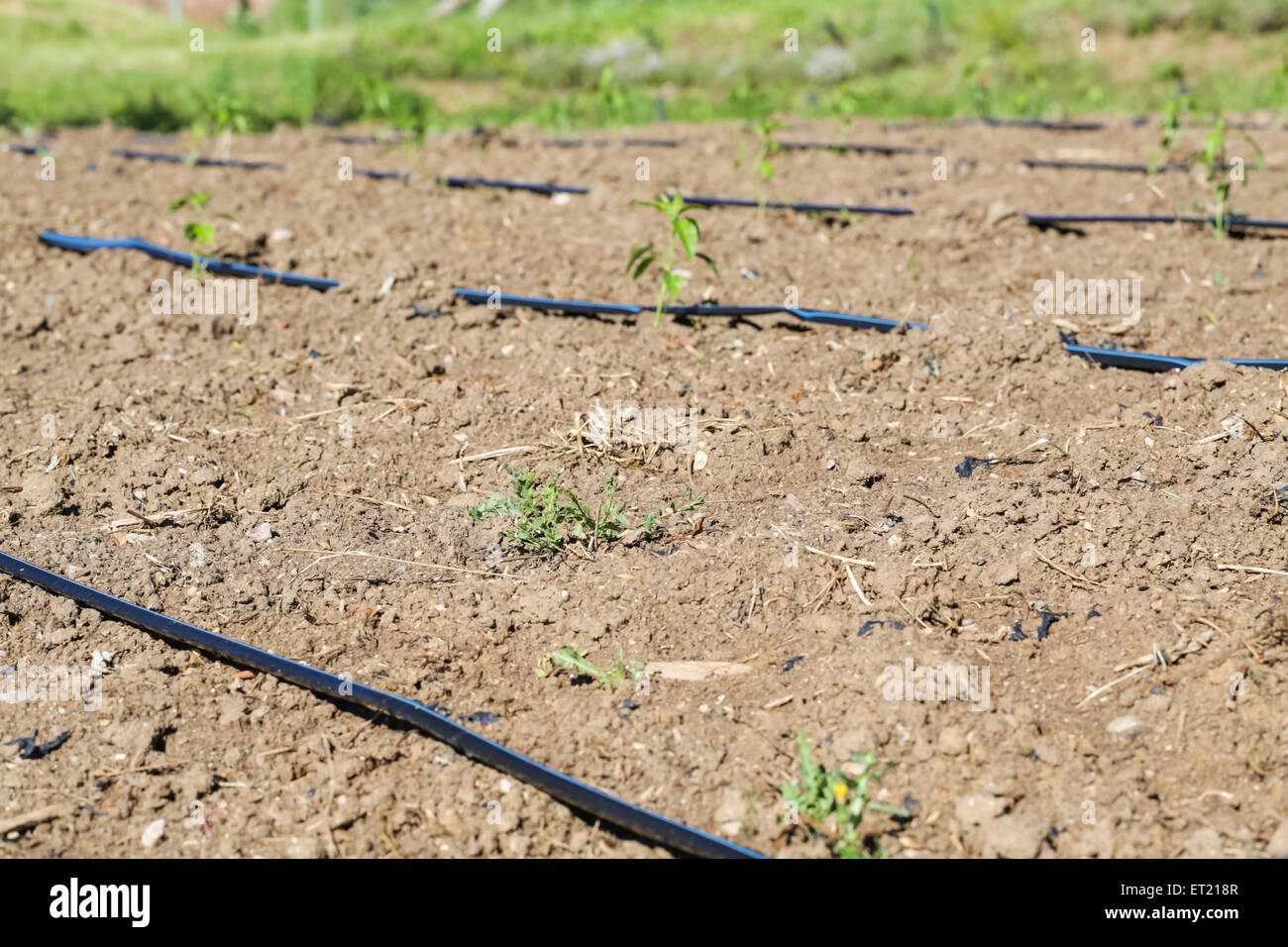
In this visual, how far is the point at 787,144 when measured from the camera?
7246 millimetres

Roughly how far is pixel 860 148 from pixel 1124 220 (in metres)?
2.19

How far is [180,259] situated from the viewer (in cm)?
523

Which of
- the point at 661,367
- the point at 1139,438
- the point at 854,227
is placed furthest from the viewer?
the point at 854,227

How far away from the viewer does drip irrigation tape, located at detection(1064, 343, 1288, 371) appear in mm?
3820

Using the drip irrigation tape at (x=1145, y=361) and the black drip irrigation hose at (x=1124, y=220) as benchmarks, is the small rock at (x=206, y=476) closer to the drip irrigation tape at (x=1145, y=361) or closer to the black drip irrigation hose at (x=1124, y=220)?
the drip irrigation tape at (x=1145, y=361)

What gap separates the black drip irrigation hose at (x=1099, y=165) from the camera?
6.35 m

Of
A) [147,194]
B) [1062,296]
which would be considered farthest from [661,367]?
[147,194]

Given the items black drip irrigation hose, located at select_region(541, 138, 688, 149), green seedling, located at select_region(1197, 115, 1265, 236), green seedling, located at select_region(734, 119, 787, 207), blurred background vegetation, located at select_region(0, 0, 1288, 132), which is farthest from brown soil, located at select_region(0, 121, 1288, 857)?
blurred background vegetation, located at select_region(0, 0, 1288, 132)

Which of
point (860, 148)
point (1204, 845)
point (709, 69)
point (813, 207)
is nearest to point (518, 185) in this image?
point (813, 207)

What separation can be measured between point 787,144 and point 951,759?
18.5 feet

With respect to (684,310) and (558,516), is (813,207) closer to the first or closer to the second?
(684,310)

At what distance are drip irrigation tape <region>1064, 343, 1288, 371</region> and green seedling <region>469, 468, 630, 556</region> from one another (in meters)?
2.01
